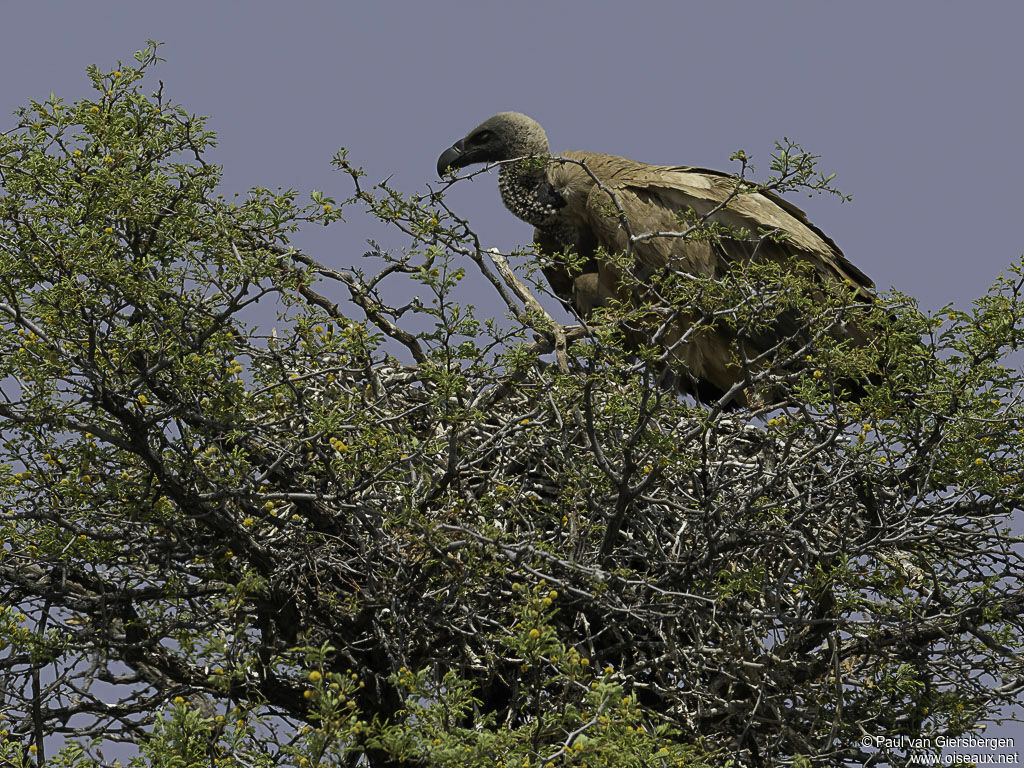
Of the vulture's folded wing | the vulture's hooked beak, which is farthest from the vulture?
the vulture's hooked beak

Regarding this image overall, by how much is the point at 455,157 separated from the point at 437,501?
17.0 ft

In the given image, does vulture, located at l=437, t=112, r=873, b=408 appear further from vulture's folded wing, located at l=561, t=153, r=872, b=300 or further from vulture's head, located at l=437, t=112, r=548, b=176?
vulture's head, located at l=437, t=112, r=548, b=176

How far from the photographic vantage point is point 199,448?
18.6 ft

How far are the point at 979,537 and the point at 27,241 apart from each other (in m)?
4.39

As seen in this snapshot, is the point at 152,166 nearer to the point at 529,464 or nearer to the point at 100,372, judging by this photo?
the point at 100,372

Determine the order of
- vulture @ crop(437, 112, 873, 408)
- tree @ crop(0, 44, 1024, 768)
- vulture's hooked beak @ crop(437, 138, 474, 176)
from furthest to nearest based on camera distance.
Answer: vulture's hooked beak @ crop(437, 138, 474, 176), vulture @ crop(437, 112, 873, 408), tree @ crop(0, 44, 1024, 768)

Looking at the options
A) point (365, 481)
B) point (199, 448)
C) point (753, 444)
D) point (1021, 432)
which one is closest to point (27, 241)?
point (199, 448)

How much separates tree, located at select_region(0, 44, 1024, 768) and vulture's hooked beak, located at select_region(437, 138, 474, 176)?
364 centimetres

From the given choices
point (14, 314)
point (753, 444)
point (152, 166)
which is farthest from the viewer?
point (753, 444)

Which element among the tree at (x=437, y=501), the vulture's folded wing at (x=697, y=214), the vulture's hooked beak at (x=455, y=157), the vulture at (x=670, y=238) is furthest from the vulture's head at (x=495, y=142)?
the tree at (x=437, y=501)

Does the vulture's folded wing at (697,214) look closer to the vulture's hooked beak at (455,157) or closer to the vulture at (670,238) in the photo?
the vulture at (670,238)

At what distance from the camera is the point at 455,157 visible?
1035cm

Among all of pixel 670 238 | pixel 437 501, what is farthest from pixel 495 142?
pixel 437 501

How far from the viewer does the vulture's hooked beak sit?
10156mm
